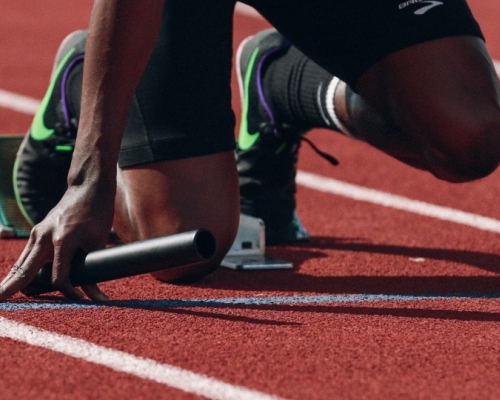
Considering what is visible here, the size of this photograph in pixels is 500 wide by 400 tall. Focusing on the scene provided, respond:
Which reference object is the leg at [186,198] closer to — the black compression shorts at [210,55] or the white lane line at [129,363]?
the black compression shorts at [210,55]

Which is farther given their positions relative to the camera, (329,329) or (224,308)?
(224,308)

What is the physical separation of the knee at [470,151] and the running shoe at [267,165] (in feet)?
2.05

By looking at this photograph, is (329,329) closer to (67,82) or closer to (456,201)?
(67,82)

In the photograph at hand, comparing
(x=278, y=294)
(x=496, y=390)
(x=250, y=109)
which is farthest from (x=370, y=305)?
(x=250, y=109)

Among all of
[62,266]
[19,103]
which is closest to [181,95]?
[62,266]

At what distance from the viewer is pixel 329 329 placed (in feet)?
8.45

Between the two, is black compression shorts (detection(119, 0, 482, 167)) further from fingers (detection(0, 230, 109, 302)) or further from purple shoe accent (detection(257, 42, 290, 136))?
fingers (detection(0, 230, 109, 302))

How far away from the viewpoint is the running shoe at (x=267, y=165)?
3.62 metres

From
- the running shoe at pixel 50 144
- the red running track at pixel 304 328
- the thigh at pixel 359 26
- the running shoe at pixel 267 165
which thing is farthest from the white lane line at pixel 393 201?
the running shoe at pixel 50 144

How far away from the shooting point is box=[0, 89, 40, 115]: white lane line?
6023mm

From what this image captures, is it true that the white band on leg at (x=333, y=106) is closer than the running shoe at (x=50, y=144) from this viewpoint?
A: Yes

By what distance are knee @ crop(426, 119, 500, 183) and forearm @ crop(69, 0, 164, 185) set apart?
0.86 m

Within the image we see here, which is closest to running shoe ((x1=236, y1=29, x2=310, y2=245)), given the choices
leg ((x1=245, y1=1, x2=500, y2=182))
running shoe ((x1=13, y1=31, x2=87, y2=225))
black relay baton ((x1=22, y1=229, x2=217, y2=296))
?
leg ((x1=245, y1=1, x2=500, y2=182))

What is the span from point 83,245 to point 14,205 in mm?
1153
